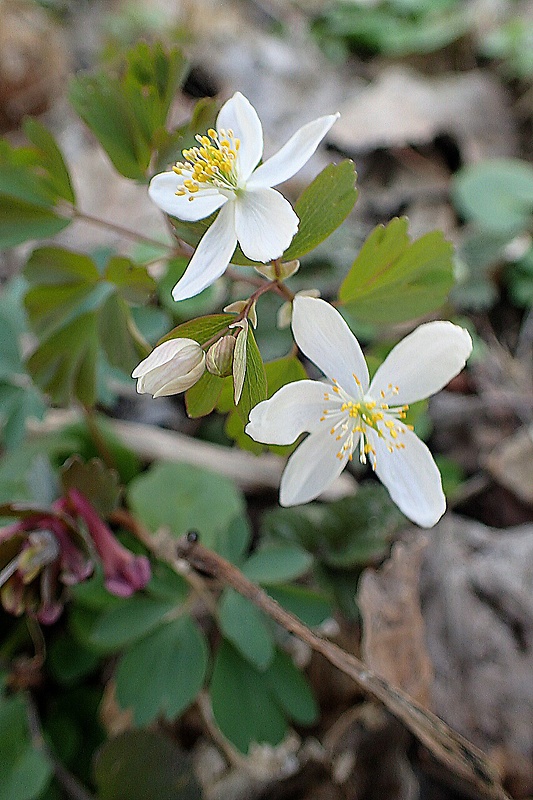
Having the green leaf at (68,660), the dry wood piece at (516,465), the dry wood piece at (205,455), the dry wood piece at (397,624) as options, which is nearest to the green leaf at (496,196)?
the dry wood piece at (516,465)

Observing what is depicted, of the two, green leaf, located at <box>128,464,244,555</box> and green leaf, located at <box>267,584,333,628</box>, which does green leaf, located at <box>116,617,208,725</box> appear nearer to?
green leaf, located at <box>267,584,333,628</box>

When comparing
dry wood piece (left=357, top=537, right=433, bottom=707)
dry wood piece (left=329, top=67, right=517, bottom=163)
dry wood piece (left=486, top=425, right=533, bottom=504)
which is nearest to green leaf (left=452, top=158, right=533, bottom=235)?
dry wood piece (left=329, top=67, right=517, bottom=163)

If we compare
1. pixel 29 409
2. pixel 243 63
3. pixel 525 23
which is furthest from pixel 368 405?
pixel 525 23

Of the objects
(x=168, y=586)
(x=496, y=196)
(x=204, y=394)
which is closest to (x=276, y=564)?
(x=168, y=586)

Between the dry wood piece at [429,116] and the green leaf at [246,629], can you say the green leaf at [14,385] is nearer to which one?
the green leaf at [246,629]

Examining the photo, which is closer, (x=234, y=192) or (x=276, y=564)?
(x=234, y=192)

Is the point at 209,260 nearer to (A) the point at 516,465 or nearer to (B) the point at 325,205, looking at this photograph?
(B) the point at 325,205
